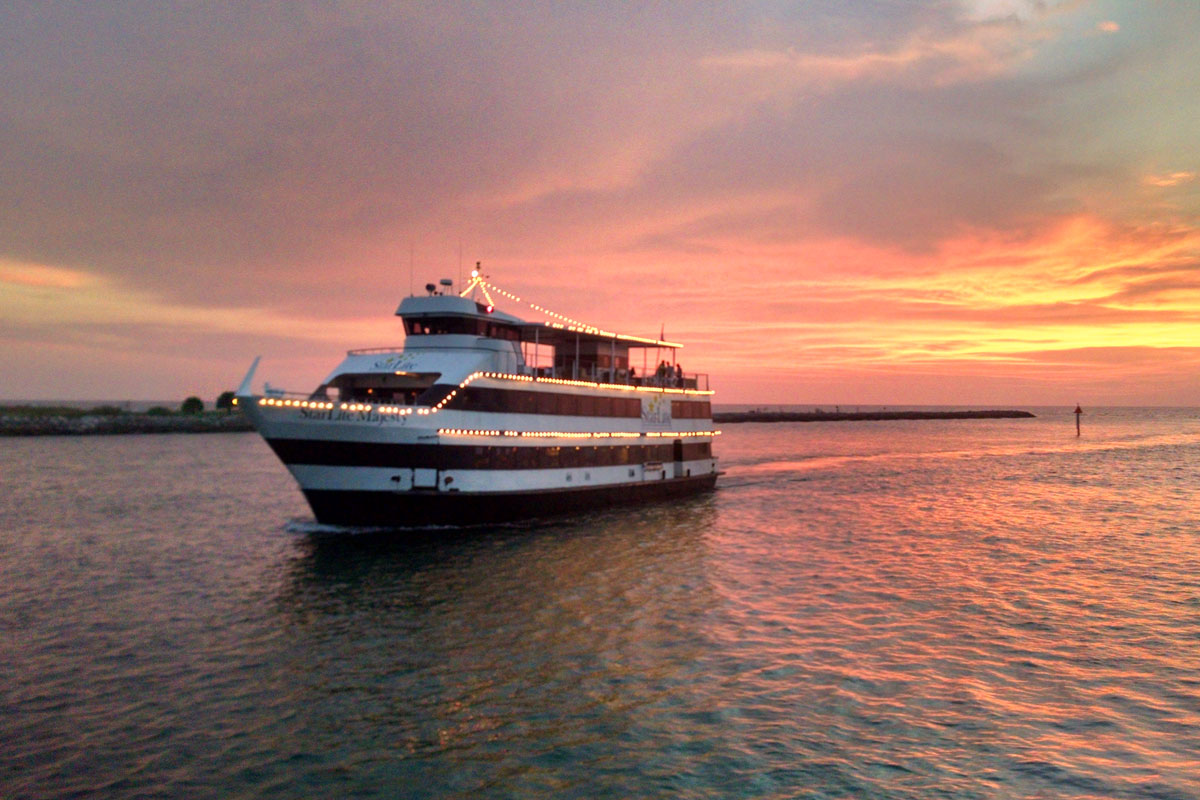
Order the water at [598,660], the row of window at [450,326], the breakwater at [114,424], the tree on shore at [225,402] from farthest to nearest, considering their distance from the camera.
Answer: the tree on shore at [225,402] < the breakwater at [114,424] < the row of window at [450,326] < the water at [598,660]

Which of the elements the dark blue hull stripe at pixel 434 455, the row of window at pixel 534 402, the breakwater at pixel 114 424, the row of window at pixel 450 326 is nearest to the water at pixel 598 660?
the dark blue hull stripe at pixel 434 455

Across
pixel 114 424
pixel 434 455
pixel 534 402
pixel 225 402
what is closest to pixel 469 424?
pixel 434 455

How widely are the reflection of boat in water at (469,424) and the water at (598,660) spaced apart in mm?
1752

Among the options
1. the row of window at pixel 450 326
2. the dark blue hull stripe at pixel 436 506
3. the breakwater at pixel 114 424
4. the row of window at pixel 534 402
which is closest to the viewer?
the dark blue hull stripe at pixel 436 506

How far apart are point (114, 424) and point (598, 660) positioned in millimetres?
97530

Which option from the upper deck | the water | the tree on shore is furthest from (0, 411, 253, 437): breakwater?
the water

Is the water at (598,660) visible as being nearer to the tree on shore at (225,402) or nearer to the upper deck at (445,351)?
the upper deck at (445,351)

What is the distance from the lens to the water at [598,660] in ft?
34.4

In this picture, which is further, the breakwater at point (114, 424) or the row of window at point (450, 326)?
the breakwater at point (114, 424)

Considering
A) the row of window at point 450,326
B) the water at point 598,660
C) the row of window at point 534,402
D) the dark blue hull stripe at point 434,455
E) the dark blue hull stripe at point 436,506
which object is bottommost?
the water at point 598,660

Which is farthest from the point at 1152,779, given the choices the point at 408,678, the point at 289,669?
the point at 289,669

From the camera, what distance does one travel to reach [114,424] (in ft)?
300

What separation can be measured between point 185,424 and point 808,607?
327ft

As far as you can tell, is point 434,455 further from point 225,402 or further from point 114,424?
point 225,402
